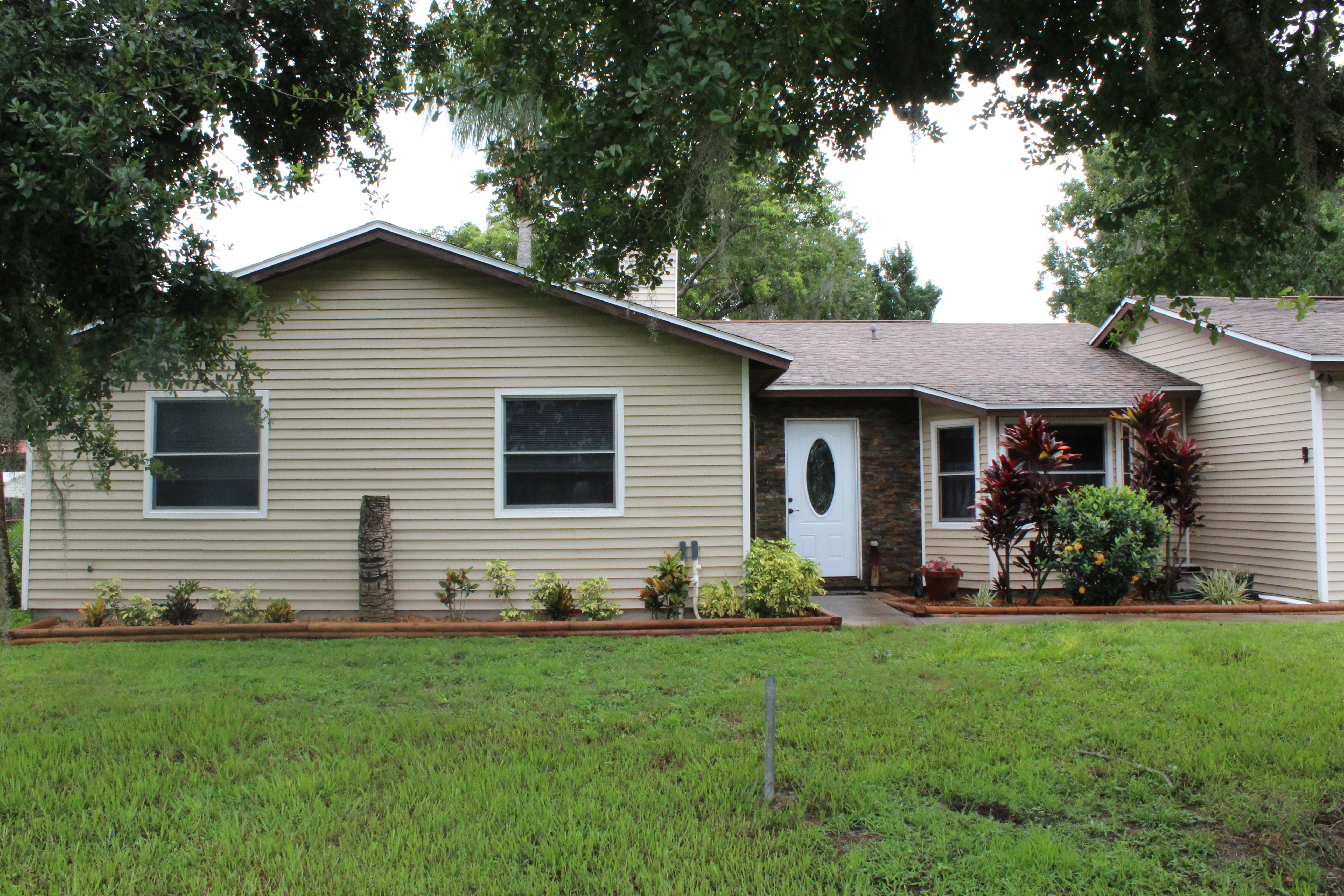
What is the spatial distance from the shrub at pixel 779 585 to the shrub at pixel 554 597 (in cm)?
171

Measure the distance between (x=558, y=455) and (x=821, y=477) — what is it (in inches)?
152

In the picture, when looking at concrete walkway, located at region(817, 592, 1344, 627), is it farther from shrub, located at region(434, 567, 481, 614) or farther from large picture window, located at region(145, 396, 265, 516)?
large picture window, located at region(145, 396, 265, 516)

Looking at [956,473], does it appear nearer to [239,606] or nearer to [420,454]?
[420,454]

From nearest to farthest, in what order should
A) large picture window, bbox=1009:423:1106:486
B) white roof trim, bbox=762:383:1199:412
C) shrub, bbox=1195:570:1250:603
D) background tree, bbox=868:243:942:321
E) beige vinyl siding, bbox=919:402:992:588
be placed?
shrub, bbox=1195:570:1250:603
white roof trim, bbox=762:383:1199:412
beige vinyl siding, bbox=919:402:992:588
large picture window, bbox=1009:423:1106:486
background tree, bbox=868:243:942:321

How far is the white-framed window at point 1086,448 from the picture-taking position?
36.3 feet

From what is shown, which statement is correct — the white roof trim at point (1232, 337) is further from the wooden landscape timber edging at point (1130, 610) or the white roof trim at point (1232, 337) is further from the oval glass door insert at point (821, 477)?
the oval glass door insert at point (821, 477)

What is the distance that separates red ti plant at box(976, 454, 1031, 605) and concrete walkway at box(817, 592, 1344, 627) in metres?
0.98

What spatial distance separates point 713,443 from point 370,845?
6.10 meters

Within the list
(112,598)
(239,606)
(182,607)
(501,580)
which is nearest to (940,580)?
(501,580)

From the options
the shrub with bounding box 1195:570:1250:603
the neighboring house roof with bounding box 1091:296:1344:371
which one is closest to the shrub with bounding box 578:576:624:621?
the neighboring house roof with bounding box 1091:296:1344:371

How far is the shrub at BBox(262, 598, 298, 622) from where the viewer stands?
337 inches

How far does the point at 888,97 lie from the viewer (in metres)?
5.18

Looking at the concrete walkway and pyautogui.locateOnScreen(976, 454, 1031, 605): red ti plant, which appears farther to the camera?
pyautogui.locateOnScreen(976, 454, 1031, 605): red ti plant

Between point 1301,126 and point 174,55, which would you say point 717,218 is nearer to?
point 1301,126
